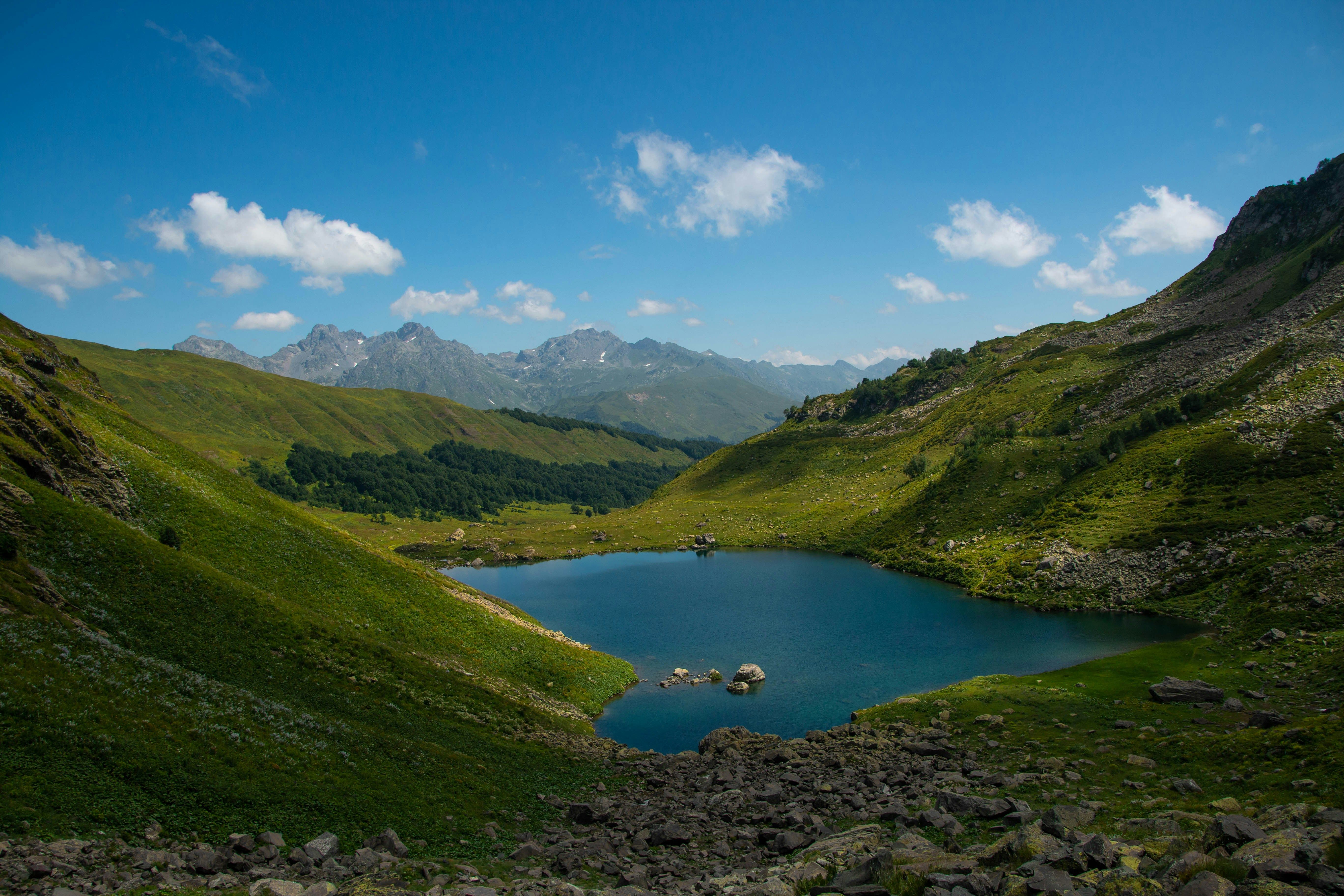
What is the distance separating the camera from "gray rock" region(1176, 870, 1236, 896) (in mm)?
12828

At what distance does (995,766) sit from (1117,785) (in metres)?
6.08

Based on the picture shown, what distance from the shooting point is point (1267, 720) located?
100 ft

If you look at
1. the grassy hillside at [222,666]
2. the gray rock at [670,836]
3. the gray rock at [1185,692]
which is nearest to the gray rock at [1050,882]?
the gray rock at [670,836]

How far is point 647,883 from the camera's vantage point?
22656 mm

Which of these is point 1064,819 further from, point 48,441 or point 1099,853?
point 48,441

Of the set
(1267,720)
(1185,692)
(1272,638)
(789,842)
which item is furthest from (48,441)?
(1272,638)

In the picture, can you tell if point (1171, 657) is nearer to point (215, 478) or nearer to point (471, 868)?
point (471, 868)

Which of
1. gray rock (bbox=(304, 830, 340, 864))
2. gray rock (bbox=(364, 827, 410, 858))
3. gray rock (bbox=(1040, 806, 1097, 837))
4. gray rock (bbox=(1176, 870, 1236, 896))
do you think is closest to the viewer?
gray rock (bbox=(1176, 870, 1236, 896))

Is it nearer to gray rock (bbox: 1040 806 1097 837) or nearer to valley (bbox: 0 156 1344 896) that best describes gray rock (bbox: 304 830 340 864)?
valley (bbox: 0 156 1344 896)

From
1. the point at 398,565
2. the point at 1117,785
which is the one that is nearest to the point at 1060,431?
the point at 1117,785

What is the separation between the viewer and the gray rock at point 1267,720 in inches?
1186

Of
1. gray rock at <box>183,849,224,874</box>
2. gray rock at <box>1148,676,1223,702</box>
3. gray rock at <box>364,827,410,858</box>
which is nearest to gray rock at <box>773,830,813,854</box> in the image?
gray rock at <box>364,827,410,858</box>

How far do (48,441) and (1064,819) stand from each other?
181ft

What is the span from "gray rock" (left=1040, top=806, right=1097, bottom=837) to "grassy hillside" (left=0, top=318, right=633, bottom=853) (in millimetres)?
20403
